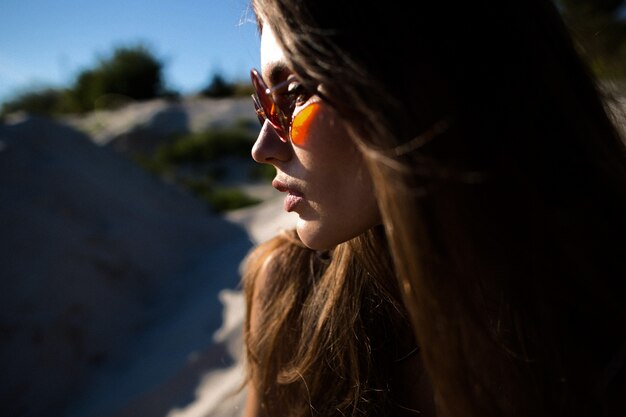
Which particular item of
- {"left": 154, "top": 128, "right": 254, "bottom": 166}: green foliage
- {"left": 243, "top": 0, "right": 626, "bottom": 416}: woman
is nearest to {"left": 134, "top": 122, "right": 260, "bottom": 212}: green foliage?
{"left": 154, "top": 128, "right": 254, "bottom": 166}: green foliage

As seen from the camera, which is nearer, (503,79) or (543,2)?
(503,79)

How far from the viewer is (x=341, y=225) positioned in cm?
104

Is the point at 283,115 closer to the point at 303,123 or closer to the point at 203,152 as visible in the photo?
the point at 303,123

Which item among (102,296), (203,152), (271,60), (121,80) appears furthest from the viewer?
(121,80)

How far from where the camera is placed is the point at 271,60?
0.96 metres

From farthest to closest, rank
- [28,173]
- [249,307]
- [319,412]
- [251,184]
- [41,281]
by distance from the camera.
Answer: [251,184] < [28,173] < [41,281] < [249,307] < [319,412]

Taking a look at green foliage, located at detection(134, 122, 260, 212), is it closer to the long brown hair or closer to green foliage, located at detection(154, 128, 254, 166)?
green foliage, located at detection(154, 128, 254, 166)

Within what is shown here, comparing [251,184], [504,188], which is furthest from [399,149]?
[251,184]

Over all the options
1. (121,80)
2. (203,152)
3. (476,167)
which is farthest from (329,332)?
(121,80)

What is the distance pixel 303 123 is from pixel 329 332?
0.71 metres

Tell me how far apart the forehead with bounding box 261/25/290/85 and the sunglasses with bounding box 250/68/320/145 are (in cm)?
2

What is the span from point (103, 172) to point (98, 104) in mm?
16658

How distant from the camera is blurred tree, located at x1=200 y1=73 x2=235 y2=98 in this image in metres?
21.8

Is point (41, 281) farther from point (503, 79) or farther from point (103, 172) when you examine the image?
point (503, 79)
